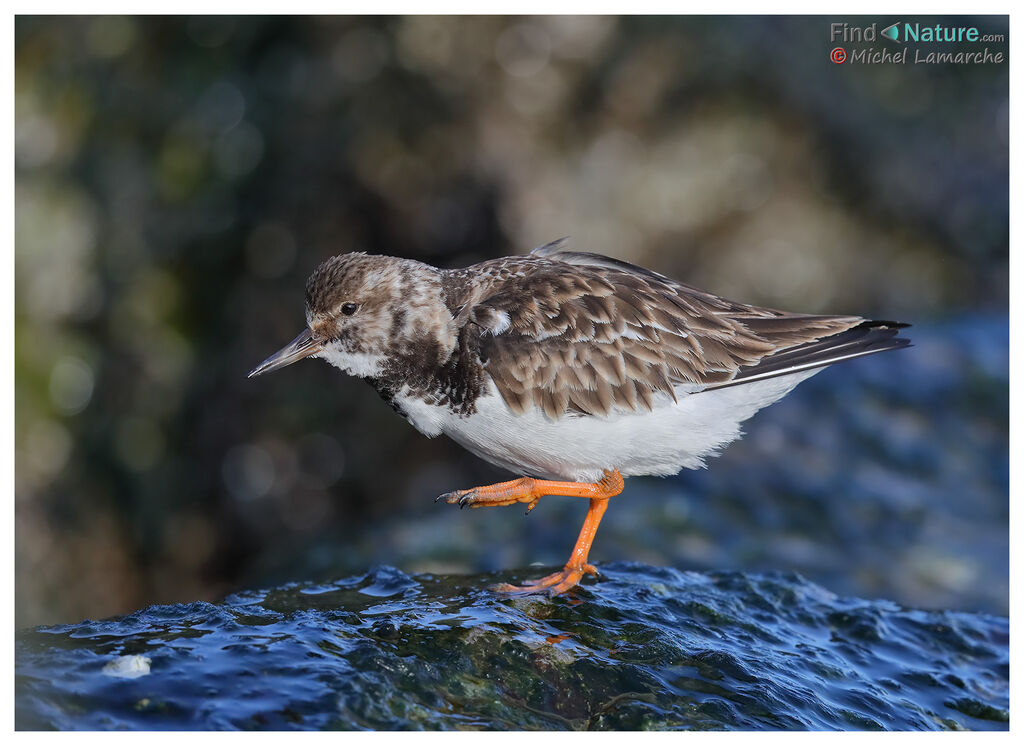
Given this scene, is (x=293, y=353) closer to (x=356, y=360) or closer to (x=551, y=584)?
(x=356, y=360)

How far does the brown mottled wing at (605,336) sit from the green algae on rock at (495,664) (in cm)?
116

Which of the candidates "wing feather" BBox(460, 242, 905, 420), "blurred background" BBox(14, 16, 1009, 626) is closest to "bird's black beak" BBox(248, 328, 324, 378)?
"wing feather" BBox(460, 242, 905, 420)

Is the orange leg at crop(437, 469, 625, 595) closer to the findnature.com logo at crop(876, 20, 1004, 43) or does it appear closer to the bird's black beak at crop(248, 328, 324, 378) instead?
the bird's black beak at crop(248, 328, 324, 378)

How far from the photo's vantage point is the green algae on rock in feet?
12.3

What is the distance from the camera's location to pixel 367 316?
5336mm

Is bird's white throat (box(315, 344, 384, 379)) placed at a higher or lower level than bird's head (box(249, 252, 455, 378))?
lower

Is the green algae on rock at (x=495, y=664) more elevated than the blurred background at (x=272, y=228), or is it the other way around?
the blurred background at (x=272, y=228)

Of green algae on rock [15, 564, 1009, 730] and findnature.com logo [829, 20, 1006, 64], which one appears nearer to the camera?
green algae on rock [15, 564, 1009, 730]

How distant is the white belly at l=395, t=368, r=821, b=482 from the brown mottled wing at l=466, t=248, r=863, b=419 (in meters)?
0.08

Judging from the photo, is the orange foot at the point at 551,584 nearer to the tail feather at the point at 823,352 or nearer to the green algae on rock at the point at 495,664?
the green algae on rock at the point at 495,664

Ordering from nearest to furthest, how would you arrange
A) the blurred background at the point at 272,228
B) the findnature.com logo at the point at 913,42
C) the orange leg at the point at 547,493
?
the orange leg at the point at 547,493, the blurred background at the point at 272,228, the findnature.com logo at the point at 913,42

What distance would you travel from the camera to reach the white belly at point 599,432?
505 cm

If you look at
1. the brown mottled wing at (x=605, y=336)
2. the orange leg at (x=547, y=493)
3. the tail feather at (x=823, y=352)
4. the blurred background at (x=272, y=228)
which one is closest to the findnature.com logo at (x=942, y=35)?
the blurred background at (x=272, y=228)

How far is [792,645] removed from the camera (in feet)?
16.9
